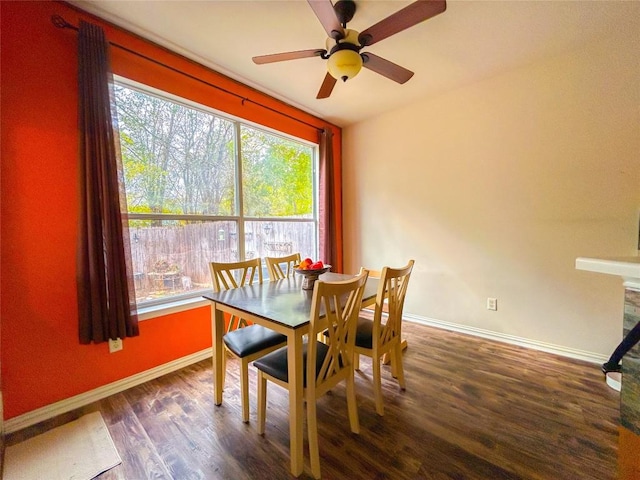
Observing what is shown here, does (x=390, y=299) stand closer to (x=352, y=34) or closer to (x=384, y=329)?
(x=384, y=329)

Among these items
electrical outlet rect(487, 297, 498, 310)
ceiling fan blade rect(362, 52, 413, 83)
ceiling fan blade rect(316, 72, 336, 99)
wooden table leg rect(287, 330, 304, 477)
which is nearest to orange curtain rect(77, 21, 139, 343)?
wooden table leg rect(287, 330, 304, 477)

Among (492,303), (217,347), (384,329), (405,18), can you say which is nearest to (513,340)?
(492,303)

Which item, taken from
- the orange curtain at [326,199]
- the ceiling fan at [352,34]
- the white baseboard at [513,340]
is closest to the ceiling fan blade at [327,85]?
the ceiling fan at [352,34]

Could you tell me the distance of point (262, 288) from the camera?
2.02m

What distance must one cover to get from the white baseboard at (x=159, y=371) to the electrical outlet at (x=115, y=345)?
0.24 m

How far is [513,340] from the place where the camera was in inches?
104

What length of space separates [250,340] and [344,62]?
1.88 m

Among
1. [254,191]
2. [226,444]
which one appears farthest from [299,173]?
[226,444]

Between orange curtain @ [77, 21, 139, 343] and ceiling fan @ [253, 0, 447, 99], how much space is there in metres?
1.10

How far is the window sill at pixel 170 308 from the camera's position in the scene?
210 centimetres

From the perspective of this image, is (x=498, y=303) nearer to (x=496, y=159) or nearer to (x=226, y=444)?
(x=496, y=159)

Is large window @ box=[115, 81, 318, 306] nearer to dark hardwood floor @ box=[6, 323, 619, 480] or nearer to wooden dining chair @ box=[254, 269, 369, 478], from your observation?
Result: dark hardwood floor @ box=[6, 323, 619, 480]

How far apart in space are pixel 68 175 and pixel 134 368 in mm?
1469

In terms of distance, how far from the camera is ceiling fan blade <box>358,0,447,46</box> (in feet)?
4.35
